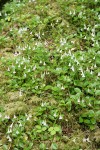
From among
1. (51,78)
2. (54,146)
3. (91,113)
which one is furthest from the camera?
(51,78)

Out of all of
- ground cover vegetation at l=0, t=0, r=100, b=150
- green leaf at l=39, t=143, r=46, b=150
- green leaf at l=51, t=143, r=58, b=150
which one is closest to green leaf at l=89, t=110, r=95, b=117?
ground cover vegetation at l=0, t=0, r=100, b=150

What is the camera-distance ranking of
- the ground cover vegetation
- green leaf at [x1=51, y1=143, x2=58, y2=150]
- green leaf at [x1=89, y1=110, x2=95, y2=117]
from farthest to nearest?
green leaf at [x1=89, y1=110, x2=95, y2=117] → the ground cover vegetation → green leaf at [x1=51, y1=143, x2=58, y2=150]

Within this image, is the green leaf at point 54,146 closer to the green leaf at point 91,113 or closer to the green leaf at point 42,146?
the green leaf at point 42,146

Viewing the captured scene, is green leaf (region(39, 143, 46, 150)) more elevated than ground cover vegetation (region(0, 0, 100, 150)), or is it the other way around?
ground cover vegetation (region(0, 0, 100, 150))

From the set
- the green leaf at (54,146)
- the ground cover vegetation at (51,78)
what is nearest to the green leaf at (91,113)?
the ground cover vegetation at (51,78)

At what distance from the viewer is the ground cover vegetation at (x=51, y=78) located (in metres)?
4.43

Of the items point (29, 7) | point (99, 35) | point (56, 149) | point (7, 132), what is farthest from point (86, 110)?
point (29, 7)

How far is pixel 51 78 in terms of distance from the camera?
539cm

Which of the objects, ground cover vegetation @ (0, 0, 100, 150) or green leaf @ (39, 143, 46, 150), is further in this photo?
ground cover vegetation @ (0, 0, 100, 150)

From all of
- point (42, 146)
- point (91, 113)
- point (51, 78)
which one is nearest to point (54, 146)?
point (42, 146)

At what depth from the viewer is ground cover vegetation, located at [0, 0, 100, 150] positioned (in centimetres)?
443

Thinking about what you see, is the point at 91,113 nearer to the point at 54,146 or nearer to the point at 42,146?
the point at 54,146

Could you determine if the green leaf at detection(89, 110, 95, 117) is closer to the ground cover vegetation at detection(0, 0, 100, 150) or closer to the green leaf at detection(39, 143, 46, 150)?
the ground cover vegetation at detection(0, 0, 100, 150)

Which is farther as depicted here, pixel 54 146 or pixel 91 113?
pixel 91 113
